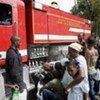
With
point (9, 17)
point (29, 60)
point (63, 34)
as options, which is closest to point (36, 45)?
point (29, 60)

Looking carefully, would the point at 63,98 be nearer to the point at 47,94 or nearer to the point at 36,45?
the point at 47,94

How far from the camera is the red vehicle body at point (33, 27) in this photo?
10406 mm

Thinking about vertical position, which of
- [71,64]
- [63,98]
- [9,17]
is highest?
[9,17]

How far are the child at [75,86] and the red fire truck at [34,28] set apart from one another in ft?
9.01

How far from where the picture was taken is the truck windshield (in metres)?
10.3

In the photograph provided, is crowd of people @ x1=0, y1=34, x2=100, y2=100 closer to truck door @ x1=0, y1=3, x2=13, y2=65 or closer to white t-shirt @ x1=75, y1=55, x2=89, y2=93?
white t-shirt @ x1=75, y1=55, x2=89, y2=93

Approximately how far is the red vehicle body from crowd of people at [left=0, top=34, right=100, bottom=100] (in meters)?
1.58

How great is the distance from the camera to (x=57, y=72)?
8.89 m

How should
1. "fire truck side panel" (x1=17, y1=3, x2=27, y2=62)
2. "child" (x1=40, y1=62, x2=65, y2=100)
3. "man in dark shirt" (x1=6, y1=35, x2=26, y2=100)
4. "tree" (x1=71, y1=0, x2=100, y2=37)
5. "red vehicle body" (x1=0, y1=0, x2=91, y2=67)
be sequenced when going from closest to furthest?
1. "man in dark shirt" (x1=6, y1=35, x2=26, y2=100)
2. "child" (x1=40, y1=62, x2=65, y2=100)
3. "red vehicle body" (x1=0, y1=0, x2=91, y2=67)
4. "fire truck side panel" (x1=17, y1=3, x2=27, y2=62)
5. "tree" (x1=71, y1=0, x2=100, y2=37)

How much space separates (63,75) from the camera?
27.1 ft

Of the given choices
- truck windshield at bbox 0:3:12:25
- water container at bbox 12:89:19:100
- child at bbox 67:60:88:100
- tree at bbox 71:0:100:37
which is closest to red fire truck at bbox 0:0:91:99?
truck windshield at bbox 0:3:12:25

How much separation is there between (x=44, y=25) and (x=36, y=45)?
0.93 m

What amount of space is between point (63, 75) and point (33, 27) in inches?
166

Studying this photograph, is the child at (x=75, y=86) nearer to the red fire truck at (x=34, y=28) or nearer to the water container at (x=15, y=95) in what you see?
the water container at (x=15, y=95)
